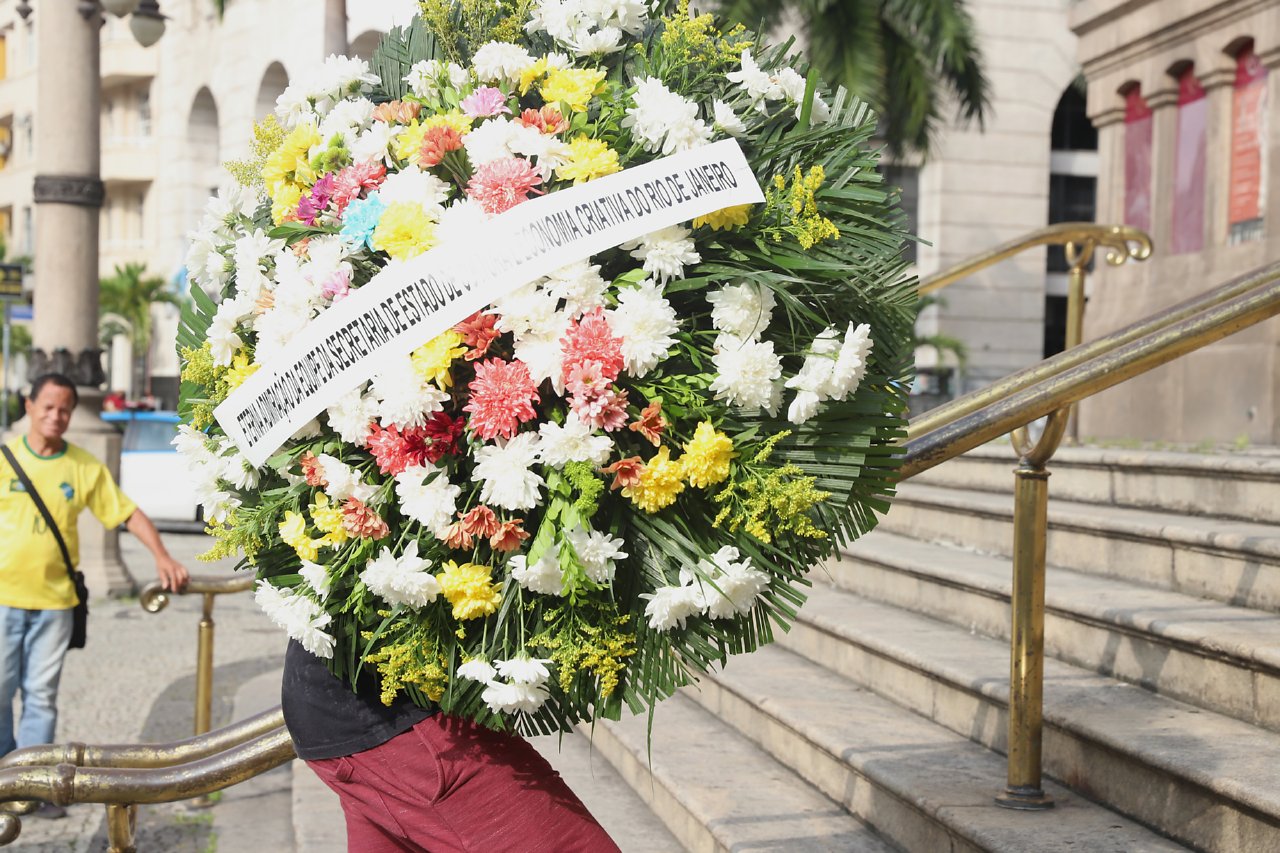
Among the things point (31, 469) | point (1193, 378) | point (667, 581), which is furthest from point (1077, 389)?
point (1193, 378)

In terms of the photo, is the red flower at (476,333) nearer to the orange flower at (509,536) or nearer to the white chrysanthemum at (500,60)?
the orange flower at (509,536)

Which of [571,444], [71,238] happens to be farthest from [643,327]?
[71,238]

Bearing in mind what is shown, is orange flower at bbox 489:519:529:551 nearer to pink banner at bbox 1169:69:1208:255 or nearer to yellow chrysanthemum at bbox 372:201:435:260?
yellow chrysanthemum at bbox 372:201:435:260

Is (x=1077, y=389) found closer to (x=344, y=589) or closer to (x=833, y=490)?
(x=833, y=490)

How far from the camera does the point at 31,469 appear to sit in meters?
6.17

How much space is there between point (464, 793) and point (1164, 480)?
4.03m

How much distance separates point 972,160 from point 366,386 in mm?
33961

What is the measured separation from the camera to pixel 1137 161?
30.2 feet

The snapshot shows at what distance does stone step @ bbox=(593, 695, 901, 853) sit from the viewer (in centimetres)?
383

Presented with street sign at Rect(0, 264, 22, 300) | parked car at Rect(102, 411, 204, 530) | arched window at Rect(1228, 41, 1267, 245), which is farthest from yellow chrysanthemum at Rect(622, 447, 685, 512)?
street sign at Rect(0, 264, 22, 300)

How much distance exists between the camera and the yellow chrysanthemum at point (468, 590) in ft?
6.84

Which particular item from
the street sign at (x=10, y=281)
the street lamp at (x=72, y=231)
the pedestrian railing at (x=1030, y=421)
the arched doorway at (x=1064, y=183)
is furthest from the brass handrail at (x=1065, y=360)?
the arched doorway at (x=1064, y=183)

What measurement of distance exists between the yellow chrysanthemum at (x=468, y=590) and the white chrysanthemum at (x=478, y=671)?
69 mm

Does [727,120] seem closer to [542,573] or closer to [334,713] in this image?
[542,573]
